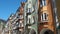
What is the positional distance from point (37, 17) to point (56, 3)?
623 centimetres

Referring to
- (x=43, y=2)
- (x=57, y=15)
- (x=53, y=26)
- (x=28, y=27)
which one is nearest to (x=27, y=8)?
(x=28, y=27)

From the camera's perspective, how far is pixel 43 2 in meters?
35.6

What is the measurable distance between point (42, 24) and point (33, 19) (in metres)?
5.05

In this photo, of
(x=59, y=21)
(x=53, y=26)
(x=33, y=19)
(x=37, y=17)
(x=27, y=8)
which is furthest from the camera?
(x=27, y=8)

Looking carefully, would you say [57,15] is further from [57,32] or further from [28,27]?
[28,27]

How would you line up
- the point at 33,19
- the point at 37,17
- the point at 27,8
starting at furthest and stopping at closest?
1. the point at 27,8
2. the point at 33,19
3. the point at 37,17

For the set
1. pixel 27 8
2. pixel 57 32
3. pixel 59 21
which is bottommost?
pixel 57 32

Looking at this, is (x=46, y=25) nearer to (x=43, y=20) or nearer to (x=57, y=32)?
(x=43, y=20)

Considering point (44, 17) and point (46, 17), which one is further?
point (44, 17)

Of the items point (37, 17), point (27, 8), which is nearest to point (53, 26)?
point (37, 17)

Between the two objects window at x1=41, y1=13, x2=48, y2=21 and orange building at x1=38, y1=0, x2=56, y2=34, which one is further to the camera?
window at x1=41, y1=13, x2=48, y2=21

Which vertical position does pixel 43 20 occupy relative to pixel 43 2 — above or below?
below

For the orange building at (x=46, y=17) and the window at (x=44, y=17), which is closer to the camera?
the orange building at (x=46, y=17)

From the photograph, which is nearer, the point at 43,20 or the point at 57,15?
the point at 57,15
